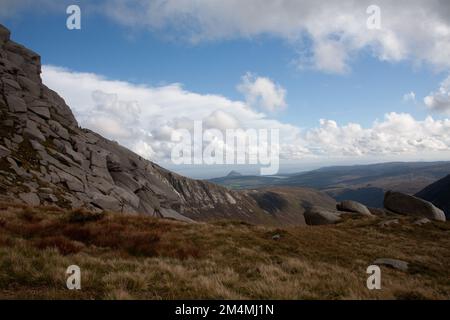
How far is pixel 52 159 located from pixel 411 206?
5671 cm

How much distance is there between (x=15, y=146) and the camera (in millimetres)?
43375

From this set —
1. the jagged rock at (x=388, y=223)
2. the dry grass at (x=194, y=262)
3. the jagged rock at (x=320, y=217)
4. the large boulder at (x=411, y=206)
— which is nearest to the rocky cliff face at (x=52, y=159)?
the dry grass at (x=194, y=262)

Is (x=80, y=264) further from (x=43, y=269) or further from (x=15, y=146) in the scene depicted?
(x=15, y=146)

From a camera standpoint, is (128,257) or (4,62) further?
(4,62)

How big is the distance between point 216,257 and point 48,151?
139 ft

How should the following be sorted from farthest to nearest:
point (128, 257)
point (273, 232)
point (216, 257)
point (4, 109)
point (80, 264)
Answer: point (4, 109)
point (273, 232)
point (216, 257)
point (128, 257)
point (80, 264)

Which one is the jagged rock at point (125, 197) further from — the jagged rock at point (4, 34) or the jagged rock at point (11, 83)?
the jagged rock at point (4, 34)

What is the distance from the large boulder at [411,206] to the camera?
4519 cm

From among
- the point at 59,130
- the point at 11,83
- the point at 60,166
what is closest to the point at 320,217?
the point at 60,166

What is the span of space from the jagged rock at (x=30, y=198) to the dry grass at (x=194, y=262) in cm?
1027

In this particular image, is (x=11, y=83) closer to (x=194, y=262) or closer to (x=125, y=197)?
(x=125, y=197)

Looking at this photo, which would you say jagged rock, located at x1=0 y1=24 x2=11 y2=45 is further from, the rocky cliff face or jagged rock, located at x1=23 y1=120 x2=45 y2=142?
jagged rock, located at x1=23 y1=120 x2=45 y2=142
